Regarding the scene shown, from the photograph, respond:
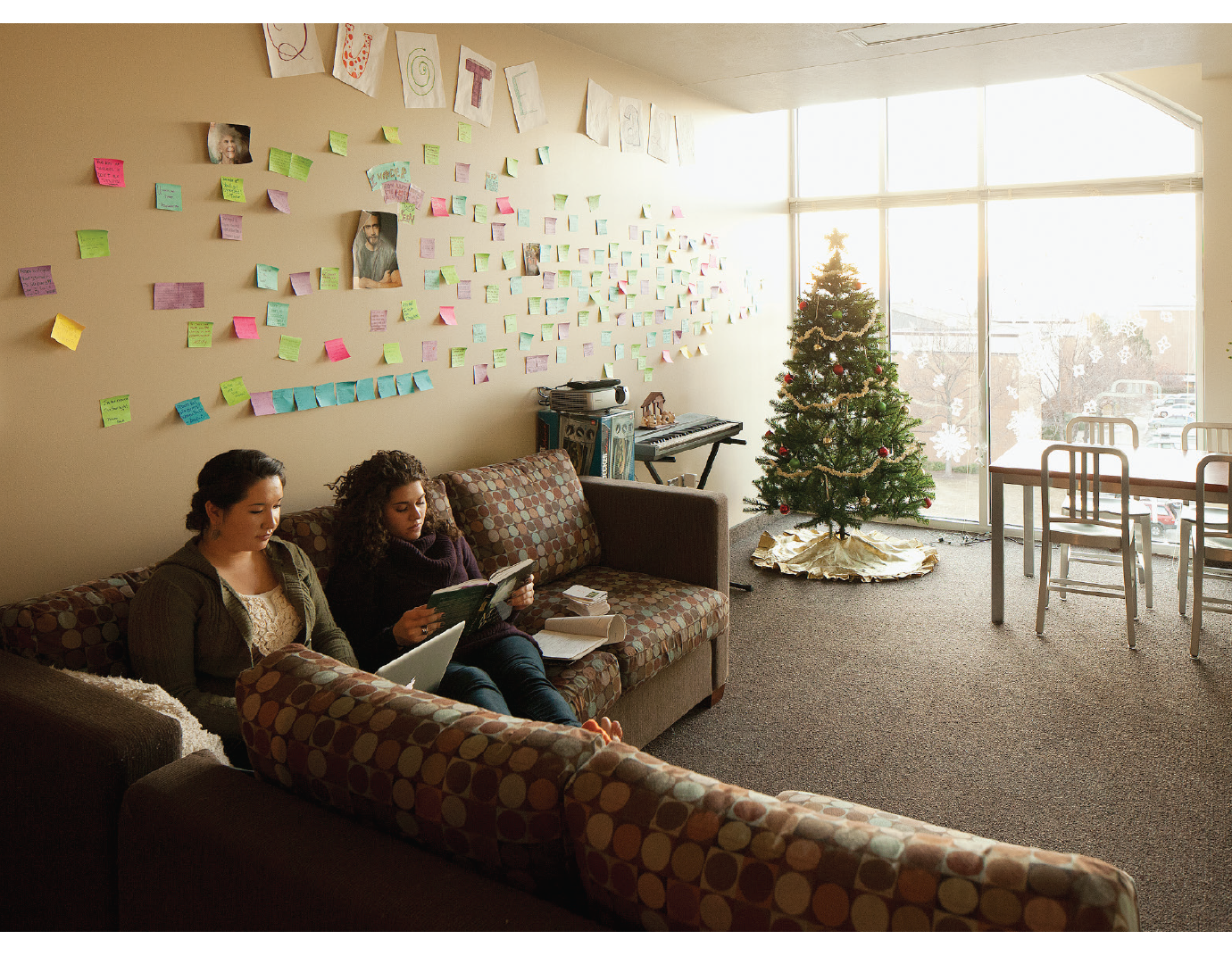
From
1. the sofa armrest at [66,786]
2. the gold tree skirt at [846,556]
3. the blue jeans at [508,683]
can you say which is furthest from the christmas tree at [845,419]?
the sofa armrest at [66,786]

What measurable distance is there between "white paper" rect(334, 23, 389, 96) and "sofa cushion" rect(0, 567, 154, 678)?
69.5 inches

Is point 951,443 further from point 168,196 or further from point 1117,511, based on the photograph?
point 168,196

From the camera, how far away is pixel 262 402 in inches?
118

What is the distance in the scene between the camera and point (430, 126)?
3504 mm

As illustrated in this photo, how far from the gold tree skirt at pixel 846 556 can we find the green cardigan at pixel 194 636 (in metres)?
3.50

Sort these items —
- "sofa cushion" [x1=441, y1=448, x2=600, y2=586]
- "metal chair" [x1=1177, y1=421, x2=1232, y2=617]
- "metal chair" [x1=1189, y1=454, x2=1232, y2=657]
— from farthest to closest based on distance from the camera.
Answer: "metal chair" [x1=1177, y1=421, x2=1232, y2=617]
"metal chair" [x1=1189, y1=454, x2=1232, y2=657]
"sofa cushion" [x1=441, y1=448, x2=600, y2=586]

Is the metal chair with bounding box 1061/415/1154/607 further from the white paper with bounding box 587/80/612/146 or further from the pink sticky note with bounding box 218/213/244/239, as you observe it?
the pink sticky note with bounding box 218/213/244/239

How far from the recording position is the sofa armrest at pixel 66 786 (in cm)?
160

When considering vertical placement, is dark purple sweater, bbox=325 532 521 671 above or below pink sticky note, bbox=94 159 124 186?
below

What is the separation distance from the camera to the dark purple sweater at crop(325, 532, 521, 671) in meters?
2.70

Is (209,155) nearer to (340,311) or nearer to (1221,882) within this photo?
(340,311)

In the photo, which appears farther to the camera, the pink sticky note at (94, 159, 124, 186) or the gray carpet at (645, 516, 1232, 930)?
the gray carpet at (645, 516, 1232, 930)

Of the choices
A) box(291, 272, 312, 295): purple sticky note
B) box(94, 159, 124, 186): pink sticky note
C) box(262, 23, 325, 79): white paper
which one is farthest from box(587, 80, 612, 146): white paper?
box(94, 159, 124, 186): pink sticky note

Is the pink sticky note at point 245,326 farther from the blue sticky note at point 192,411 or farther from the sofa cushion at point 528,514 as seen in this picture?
the sofa cushion at point 528,514
